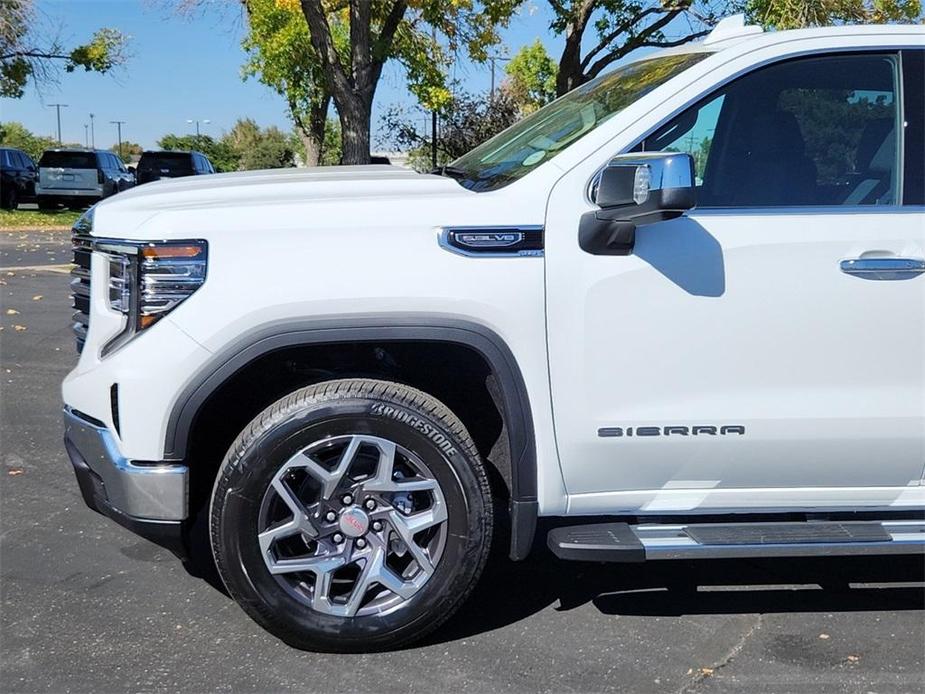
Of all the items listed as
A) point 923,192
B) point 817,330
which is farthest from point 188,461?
point 923,192

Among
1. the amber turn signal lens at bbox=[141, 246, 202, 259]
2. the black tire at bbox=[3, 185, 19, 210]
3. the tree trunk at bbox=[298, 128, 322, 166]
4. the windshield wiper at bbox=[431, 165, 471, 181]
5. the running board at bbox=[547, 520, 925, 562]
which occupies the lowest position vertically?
the running board at bbox=[547, 520, 925, 562]

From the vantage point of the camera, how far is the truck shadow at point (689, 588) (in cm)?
369

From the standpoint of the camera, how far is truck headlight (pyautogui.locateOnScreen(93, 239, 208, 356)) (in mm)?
3055

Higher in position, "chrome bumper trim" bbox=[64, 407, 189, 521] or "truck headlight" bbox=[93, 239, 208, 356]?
"truck headlight" bbox=[93, 239, 208, 356]

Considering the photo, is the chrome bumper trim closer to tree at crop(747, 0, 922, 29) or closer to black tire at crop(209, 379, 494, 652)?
black tire at crop(209, 379, 494, 652)

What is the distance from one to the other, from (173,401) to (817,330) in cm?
208

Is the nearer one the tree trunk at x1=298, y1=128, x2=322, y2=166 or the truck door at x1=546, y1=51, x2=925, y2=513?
the truck door at x1=546, y1=51, x2=925, y2=513

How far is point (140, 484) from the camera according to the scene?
311cm

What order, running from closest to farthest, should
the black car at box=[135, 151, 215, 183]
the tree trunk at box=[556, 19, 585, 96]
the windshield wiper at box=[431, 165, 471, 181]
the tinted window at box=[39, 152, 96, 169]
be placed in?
the windshield wiper at box=[431, 165, 471, 181] < the tree trunk at box=[556, 19, 585, 96] < the black car at box=[135, 151, 215, 183] < the tinted window at box=[39, 152, 96, 169]

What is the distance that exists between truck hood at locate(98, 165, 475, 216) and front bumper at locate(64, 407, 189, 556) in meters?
0.78

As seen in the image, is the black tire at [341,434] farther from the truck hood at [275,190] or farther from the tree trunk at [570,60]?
the tree trunk at [570,60]

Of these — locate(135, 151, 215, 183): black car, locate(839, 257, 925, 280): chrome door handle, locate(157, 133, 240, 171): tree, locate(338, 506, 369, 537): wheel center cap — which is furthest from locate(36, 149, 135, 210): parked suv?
locate(157, 133, 240, 171): tree

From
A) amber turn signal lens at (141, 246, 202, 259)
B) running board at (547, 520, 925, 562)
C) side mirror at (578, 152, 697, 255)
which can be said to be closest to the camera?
side mirror at (578, 152, 697, 255)

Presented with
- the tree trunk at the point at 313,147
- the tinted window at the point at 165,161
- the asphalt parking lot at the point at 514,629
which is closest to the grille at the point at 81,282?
the asphalt parking lot at the point at 514,629
